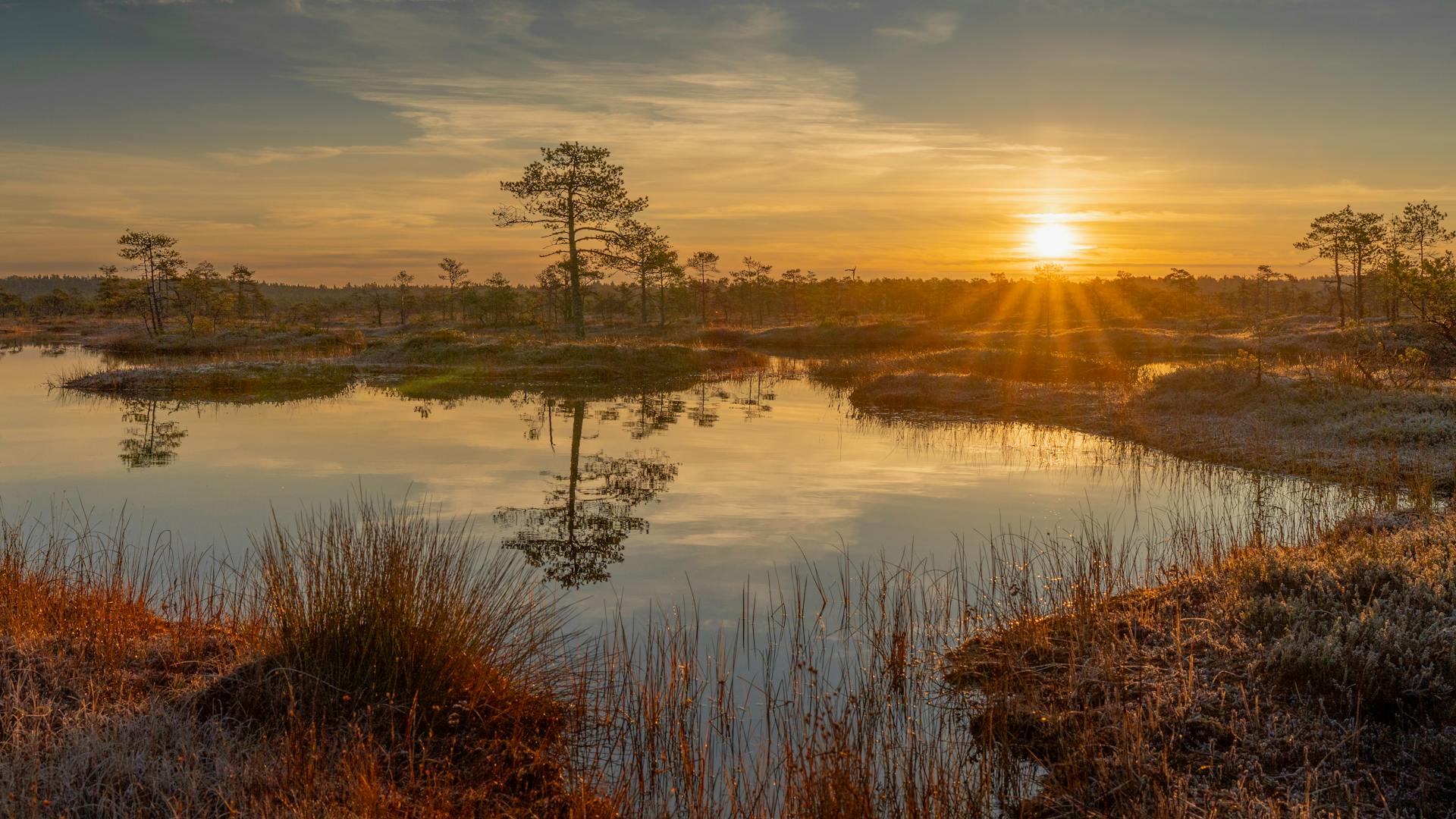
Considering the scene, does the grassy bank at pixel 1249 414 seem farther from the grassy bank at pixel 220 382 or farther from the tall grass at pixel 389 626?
the grassy bank at pixel 220 382

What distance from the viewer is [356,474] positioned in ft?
52.1

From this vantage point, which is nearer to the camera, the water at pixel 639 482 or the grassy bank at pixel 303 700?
the grassy bank at pixel 303 700

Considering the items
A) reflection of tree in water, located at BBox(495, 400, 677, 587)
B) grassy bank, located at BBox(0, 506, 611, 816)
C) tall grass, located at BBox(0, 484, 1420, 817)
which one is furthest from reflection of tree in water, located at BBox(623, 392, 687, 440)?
grassy bank, located at BBox(0, 506, 611, 816)

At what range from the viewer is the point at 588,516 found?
1312cm

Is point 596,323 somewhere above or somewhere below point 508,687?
above

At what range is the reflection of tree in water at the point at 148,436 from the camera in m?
17.1

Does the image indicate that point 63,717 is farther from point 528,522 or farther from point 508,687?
point 528,522

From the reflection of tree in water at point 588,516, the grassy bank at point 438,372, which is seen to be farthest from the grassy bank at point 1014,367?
the reflection of tree in water at point 588,516

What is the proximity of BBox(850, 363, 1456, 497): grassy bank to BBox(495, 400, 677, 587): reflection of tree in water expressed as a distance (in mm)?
10963

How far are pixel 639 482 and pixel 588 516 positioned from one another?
2.74 m

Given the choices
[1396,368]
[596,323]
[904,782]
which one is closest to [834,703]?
[904,782]

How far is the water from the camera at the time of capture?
1127cm

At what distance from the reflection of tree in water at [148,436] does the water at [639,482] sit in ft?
0.32

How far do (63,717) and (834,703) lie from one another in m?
5.07
